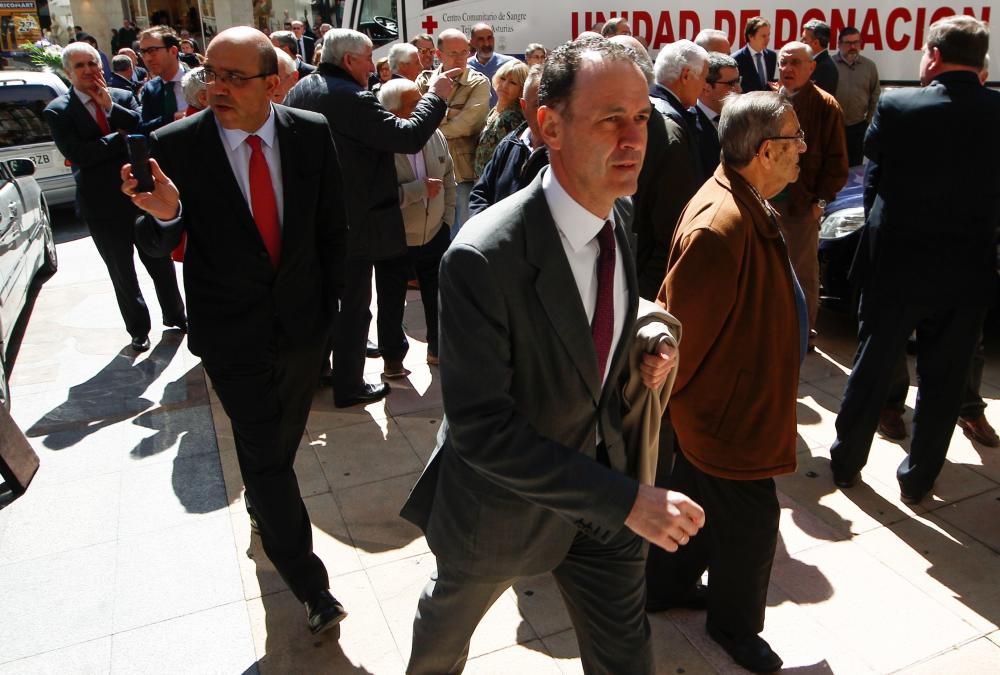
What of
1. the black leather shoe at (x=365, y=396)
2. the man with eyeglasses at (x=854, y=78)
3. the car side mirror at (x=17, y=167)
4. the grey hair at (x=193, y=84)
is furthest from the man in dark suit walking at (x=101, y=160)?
the man with eyeglasses at (x=854, y=78)

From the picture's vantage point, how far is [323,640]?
3168 millimetres

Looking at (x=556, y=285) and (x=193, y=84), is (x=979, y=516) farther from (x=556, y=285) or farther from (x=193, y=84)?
(x=193, y=84)

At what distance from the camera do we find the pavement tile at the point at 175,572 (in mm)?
3357

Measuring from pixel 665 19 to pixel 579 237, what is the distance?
935cm

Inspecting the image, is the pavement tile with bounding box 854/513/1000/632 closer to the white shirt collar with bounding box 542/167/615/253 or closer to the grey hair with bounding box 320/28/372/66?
the white shirt collar with bounding box 542/167/615/253

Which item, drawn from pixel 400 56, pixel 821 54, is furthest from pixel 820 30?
pixel 400 56

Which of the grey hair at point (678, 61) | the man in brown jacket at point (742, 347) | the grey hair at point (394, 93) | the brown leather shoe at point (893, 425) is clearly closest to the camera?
the man in brown jacket at point (742, 347)

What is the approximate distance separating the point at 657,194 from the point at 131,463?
9.98ft

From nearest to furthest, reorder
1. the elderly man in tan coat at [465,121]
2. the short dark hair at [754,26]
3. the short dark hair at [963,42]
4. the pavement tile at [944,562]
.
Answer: the pavement tile at [944,562]
the short dark hair at [963,42]
the elderly man in tan coat at [465,121]
the short dark hair at [754,26]

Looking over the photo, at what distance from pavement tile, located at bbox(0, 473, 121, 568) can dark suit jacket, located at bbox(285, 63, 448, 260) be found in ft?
6.03

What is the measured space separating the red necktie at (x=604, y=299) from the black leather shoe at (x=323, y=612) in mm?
1647

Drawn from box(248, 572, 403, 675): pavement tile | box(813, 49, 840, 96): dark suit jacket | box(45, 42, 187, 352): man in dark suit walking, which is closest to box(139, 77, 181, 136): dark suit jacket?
box(45, 42, 187, 352): man in dark suit walking

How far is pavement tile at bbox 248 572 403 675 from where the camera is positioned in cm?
304

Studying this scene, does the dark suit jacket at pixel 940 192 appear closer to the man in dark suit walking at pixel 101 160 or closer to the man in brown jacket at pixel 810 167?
the man in brown jacket at pixel 810 167
